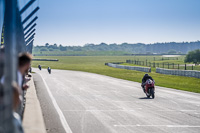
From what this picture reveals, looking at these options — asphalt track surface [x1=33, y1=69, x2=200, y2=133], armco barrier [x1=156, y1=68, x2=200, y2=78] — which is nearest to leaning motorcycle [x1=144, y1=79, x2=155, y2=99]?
asphalt track surface [x1=33, y1=69, x2=200, y2=133]

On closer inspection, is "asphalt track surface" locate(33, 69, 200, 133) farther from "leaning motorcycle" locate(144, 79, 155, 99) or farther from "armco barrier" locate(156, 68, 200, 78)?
"armco barrier" locate(156, 68, 200, 78)

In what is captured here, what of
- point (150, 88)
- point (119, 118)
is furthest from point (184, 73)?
point (119, 118)

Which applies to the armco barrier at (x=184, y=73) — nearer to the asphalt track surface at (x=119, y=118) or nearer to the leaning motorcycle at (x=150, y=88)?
the leaning motorcycle at (x=150, y=88)

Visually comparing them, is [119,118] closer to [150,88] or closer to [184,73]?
[150,88]

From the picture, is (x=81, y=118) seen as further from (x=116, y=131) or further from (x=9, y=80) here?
(x=9, y=80)

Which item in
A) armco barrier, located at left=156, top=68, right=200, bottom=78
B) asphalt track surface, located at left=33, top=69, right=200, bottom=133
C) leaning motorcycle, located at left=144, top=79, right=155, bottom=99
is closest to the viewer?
asphalt track surface, located at left=33, top=69, right=200, bottom=133

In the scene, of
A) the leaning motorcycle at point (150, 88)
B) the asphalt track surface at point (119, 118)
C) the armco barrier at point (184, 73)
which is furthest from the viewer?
the armco barrier at point (184, 73)

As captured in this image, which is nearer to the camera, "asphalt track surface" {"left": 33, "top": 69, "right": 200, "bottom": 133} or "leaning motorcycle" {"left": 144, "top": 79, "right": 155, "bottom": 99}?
"asphalt track surface" {"left": 33, "top": 69, "right": 200, "bottom": 133}

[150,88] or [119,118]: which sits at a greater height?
[150,88]

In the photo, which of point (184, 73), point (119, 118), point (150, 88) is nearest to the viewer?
point (119, 118)

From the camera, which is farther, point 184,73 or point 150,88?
point 184,73

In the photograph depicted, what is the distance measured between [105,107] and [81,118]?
3.30m

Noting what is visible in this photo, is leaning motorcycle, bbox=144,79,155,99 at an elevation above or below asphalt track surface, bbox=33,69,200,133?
above

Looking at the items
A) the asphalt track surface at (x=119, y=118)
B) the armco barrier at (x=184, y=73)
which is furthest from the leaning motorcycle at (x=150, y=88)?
the armco barrier at (x=184, y=73)
